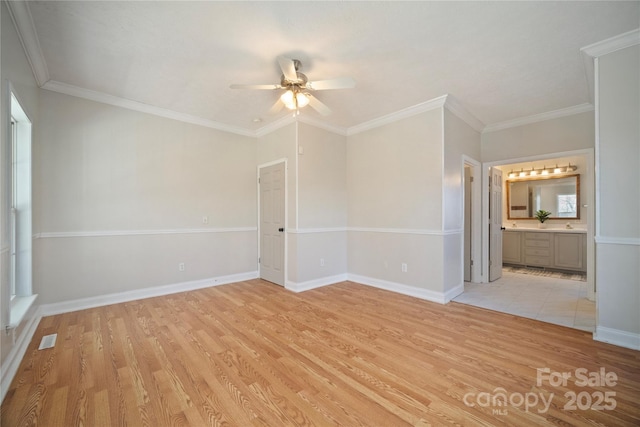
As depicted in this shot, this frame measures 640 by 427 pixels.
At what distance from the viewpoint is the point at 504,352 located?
7.16 feet

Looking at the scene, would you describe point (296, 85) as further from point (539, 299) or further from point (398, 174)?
point (539, 299)

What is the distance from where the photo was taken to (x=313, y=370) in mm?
1938

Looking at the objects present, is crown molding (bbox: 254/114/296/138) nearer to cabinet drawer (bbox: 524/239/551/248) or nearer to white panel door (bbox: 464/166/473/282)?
white panel door (bbox: 464/166/473/282)

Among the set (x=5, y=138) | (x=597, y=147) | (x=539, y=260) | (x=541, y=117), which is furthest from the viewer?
(x=539, y=260)

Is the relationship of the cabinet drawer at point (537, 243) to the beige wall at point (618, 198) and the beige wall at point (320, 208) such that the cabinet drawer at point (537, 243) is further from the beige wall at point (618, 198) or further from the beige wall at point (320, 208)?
the beige wall at point (320, 208)

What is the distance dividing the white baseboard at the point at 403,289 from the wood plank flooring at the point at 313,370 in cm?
33

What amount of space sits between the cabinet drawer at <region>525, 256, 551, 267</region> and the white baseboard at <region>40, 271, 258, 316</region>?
5.74m

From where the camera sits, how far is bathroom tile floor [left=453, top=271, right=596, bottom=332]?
9.56 ft

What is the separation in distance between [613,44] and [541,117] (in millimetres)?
1733

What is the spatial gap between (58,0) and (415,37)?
271 centimetres

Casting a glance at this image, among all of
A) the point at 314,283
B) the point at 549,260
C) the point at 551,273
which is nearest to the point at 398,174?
the point at 314,283

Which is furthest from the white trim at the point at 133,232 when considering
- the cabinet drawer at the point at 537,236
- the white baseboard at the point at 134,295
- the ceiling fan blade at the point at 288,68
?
the cabinet drawer at the point at 537,236

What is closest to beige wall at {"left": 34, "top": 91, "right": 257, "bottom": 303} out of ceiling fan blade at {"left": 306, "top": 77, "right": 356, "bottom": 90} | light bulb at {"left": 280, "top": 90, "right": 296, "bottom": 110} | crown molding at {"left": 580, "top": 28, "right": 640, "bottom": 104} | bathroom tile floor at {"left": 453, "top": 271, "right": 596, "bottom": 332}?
light bulb at {"left": 280, "top": 90, "right": 296, "bottom": 110}

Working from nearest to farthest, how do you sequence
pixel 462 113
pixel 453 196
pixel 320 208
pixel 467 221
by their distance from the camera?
pixel 453 196
pixel 462 113
pixel 320 208
pixel 467 221
